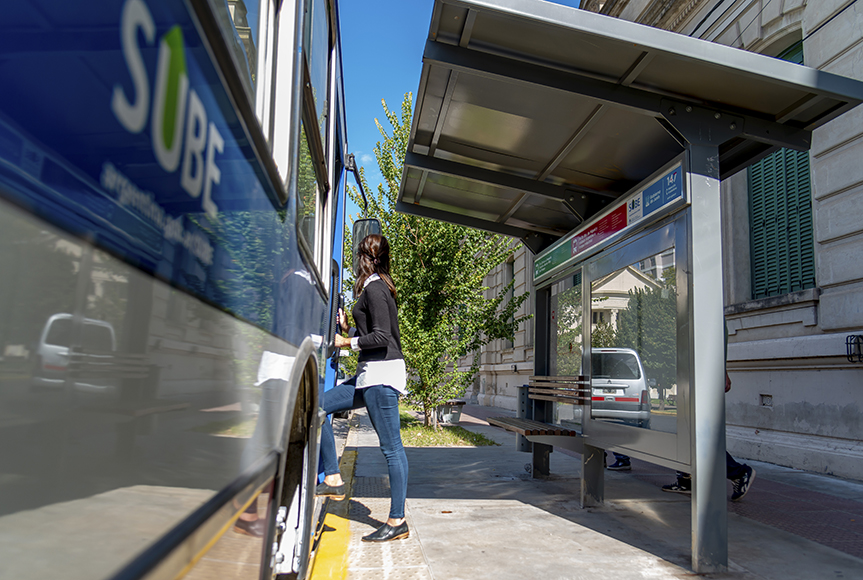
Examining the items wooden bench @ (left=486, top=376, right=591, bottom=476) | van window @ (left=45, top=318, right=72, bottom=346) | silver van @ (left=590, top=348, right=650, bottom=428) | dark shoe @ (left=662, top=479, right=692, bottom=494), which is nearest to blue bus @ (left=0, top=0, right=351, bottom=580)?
van window @ (left=45, top=318, right=72, bottom=346)

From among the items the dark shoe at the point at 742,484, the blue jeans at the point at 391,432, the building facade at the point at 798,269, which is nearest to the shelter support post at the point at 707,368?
the blue jeans at the point at 391,432

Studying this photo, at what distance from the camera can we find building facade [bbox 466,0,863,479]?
7.60 metres

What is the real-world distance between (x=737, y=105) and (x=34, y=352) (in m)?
4.52

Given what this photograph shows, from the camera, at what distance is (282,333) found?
185 centimetres

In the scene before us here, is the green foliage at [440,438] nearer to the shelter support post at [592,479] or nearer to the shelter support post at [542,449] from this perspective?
the shelter support post at [542,449]

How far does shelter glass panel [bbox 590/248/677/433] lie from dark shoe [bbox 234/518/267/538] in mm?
3237

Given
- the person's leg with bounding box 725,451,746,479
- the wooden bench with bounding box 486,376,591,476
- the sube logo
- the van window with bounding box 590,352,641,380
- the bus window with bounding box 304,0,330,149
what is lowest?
the person's leg with bounding box 725,451,746,479

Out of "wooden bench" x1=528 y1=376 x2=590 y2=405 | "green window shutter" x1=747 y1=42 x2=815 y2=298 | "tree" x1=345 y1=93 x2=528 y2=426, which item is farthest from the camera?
"tree" x1=345 y1=93 x2=528 y2=426

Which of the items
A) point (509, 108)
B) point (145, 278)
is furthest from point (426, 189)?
point (145, 278)

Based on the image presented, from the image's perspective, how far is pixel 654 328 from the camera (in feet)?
15.9

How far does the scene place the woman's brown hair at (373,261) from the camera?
441 centimetres

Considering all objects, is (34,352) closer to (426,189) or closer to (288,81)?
(288,81)

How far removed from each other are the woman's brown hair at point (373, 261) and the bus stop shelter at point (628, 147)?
1286 mm

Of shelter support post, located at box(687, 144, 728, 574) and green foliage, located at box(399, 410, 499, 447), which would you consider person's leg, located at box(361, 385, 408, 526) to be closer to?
shelter support post, located at box(687, 144, 728, 574)
